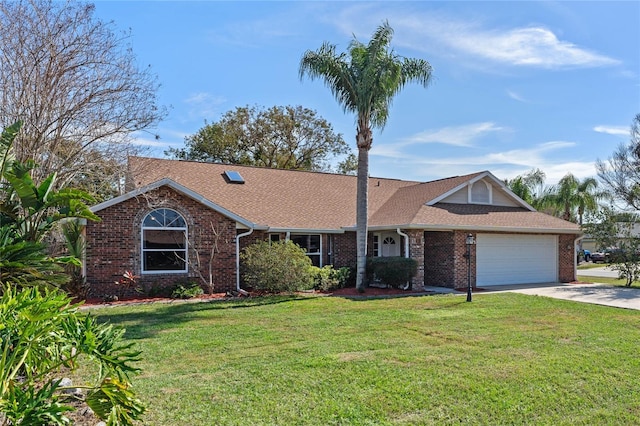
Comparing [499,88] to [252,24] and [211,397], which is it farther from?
[211,397]

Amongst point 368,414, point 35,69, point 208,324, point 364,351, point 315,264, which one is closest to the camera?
point 368,414

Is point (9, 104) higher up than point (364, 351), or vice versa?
point (9, 104)

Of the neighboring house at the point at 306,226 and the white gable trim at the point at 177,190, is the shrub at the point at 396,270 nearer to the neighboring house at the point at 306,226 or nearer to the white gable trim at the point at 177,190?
the neighboring house at the point at 306,226

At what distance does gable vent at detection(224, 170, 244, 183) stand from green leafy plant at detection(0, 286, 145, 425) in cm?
1558

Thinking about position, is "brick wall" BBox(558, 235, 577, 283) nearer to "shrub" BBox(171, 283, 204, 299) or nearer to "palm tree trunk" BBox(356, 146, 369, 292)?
"palm tree trunk" BBox(356, 146, 369, 292)

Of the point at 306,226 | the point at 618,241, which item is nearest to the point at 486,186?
the point at 618,241

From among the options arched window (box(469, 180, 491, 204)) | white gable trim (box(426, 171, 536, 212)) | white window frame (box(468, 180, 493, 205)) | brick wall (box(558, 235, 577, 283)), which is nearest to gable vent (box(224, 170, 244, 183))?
white gable trim (box(426, 171, 536, 212))

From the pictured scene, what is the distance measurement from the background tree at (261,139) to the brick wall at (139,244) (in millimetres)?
20767

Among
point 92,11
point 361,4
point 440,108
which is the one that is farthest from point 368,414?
point 440,108

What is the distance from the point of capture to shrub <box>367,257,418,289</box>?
53.8ft

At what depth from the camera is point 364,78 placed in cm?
1560

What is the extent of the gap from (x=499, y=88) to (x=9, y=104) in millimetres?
15266

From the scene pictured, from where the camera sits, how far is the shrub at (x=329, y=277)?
53.6 ft

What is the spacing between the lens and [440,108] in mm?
17344
